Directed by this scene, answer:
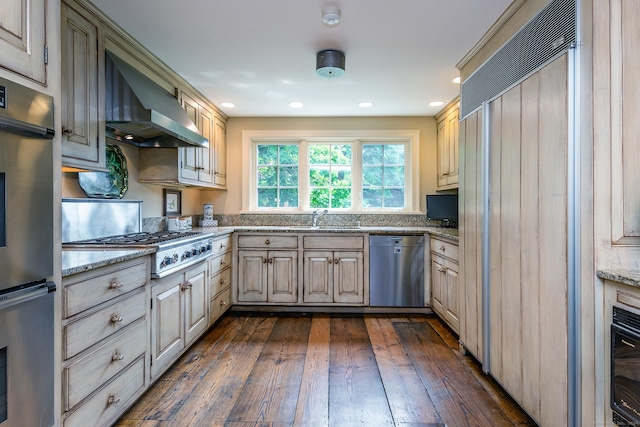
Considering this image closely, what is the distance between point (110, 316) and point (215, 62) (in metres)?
1.97

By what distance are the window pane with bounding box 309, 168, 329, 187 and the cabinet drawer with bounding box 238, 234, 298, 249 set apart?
98 cm

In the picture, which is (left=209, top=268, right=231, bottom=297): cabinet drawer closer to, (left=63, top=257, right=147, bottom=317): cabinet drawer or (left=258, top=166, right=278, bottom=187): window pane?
(left=63, top=257, right=147, bottom=317): cabinet drawer

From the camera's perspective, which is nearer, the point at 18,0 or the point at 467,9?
the point at 18,0

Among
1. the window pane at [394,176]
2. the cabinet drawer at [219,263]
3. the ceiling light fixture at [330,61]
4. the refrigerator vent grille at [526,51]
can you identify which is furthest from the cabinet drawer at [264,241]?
the refrigerator vent grille at [526,51]

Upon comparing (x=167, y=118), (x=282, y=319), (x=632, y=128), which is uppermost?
(x=167, y=118)

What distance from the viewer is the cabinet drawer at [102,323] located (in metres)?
1.40

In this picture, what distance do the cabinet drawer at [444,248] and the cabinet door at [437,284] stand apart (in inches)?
3.0

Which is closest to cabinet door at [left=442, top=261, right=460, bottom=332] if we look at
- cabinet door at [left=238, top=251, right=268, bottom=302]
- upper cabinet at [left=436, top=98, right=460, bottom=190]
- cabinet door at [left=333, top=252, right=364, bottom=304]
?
cabinet door at [left=333, top=252, right=364, bottom=304]

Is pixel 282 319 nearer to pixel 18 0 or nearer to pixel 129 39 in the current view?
pixel 129 39

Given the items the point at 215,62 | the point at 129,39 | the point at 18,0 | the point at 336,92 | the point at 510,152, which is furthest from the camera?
the point at 336,92

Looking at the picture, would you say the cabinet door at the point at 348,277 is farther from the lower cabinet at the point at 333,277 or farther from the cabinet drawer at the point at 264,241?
the cabinet drawer at the point at 264,241

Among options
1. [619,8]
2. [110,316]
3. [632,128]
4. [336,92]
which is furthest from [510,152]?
[110,316]

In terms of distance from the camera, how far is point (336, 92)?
327 centimetres

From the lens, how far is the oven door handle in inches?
42.1
